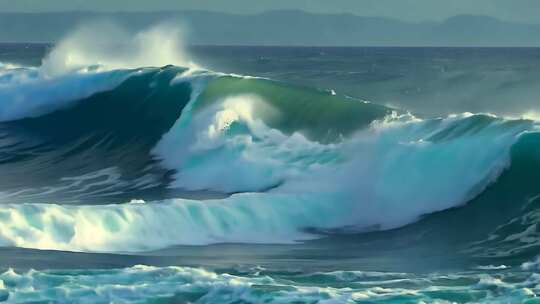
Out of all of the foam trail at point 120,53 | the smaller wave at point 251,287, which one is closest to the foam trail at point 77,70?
the foam trail at point 120,53

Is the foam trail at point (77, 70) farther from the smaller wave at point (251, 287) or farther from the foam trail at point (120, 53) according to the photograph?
the smaller wave at point (251, 287)

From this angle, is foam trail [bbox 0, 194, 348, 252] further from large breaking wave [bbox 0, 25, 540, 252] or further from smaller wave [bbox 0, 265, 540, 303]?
smaller wave [bbox 0, 265, 540, 303]

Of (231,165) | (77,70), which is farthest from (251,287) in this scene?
(77,70)

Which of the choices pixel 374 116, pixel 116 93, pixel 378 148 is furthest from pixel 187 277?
pixel 116 93

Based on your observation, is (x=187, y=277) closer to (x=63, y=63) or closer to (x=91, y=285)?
(x=91, y=285)

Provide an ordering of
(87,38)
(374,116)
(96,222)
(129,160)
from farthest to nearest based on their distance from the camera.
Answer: (87,38) < (129,160) < (374,116) < (96,222)

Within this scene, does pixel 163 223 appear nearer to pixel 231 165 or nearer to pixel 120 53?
pixel 231 165
